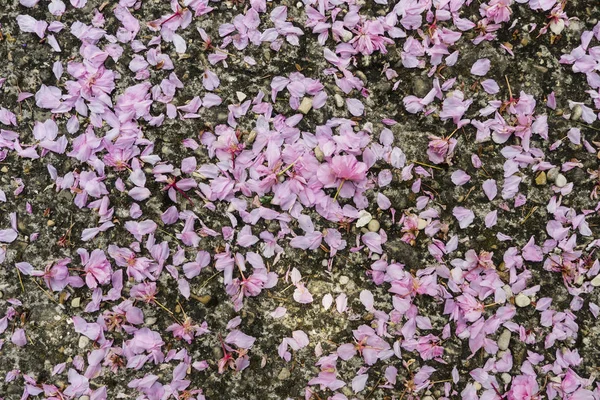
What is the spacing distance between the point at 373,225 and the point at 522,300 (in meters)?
0.58

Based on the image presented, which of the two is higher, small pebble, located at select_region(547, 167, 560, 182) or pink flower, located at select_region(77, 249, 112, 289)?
small pebble, located at select_region(547, 167, 560, 182)

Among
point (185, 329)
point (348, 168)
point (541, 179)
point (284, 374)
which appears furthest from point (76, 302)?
point (541, 179)

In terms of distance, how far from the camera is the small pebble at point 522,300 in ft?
6.57

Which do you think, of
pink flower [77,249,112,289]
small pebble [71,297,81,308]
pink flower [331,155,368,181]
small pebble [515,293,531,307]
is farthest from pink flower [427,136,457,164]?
small pebble [71,297,81,308]

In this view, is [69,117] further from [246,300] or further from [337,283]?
[337,283]

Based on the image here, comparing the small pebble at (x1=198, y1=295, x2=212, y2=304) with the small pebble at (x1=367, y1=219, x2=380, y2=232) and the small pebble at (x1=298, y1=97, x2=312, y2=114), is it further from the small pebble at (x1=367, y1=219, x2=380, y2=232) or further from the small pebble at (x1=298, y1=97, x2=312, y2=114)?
the small pebble at (x1=298, y1=97, x2=312, y2=114)

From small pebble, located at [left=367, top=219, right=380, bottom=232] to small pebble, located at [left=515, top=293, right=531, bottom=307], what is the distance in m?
0.55

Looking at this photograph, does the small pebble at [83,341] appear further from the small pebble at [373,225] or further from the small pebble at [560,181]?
the small pebble at [560,181]

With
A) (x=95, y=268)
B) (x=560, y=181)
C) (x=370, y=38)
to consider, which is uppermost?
(x=370, y=38)

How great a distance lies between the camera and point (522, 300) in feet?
6.57

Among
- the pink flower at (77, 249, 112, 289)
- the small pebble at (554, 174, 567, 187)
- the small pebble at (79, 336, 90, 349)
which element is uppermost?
the small pebble at (554, 174, 567, 187)

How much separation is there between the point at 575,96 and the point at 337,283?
3.56 feet

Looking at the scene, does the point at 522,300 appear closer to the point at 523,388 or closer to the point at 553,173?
the point at 523,388

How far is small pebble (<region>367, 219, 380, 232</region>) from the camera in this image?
6.63 feet
